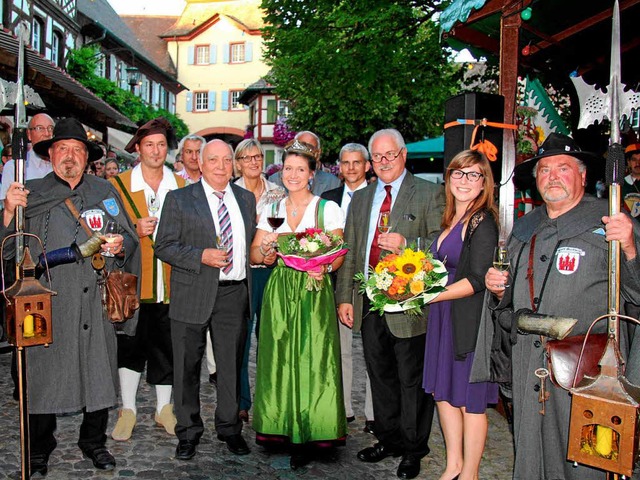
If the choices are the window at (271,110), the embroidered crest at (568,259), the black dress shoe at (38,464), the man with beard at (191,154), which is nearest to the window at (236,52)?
the window at (271,110)

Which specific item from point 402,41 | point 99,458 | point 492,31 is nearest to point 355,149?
point 492,31

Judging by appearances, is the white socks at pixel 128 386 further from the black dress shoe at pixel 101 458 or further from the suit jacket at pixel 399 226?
the suit jacket at pixel 399 226

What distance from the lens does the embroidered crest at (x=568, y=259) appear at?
11.6 feet

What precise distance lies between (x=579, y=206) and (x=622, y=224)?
1.86 ft

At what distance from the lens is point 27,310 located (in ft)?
13.2

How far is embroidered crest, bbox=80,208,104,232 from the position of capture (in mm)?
4684

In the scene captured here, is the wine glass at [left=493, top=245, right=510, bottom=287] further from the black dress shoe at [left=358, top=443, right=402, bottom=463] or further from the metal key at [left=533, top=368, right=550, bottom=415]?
the black dress shoe at [left=358, top=443, right=402, bottom=463]

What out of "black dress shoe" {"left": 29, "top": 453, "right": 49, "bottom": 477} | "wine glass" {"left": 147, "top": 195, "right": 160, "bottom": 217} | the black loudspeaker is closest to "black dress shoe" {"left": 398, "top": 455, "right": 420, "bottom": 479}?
the black loudspeaker

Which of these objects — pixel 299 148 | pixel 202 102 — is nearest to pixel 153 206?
pixel 299 148

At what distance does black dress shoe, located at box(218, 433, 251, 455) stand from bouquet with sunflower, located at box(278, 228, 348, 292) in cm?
146

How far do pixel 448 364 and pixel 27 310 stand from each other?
2.60 metres

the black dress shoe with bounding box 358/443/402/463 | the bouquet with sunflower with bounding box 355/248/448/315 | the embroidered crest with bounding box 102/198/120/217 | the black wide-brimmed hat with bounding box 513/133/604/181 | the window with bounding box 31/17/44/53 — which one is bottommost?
the black dress shoe with bounding box 358/443/402/463

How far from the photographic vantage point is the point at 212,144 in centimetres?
512

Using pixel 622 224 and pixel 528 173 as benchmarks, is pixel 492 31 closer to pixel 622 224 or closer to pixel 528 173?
pixel 528 173
